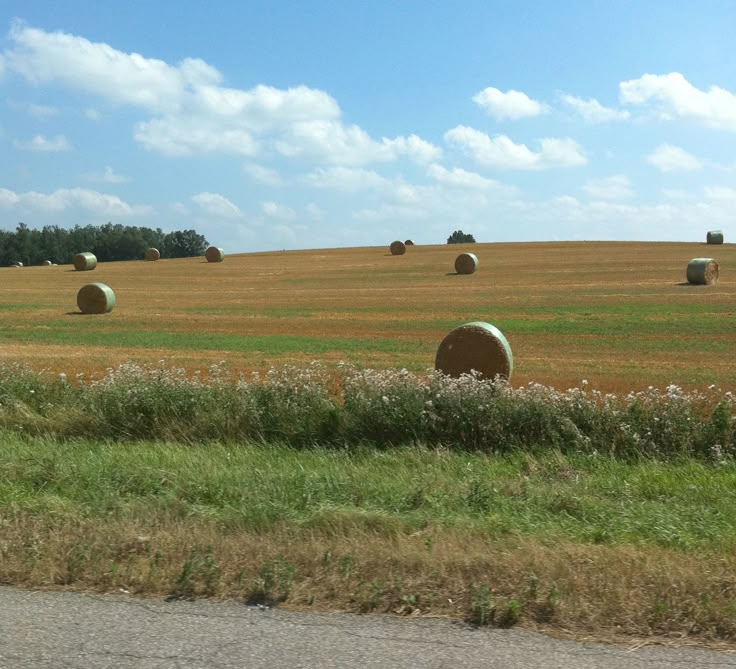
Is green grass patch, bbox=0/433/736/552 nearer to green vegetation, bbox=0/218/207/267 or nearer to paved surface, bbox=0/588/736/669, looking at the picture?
paved surface, bbox=0/588/736/669

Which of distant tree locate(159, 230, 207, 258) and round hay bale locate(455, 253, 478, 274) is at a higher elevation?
distant tree locate(159, 230, 207, 258)

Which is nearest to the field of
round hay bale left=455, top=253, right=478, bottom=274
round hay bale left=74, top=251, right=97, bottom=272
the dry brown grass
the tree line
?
the dry brown grass

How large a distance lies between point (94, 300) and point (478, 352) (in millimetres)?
23075

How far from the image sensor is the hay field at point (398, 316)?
1872 cm

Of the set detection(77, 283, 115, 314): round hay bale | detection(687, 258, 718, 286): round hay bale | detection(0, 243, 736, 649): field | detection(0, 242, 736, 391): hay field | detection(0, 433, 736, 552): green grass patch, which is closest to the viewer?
detection(0, 243, 736, 649): field

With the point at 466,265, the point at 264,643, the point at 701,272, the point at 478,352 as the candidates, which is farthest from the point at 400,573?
the point at 466,265

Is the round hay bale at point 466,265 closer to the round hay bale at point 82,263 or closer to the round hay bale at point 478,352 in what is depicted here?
the round hay bale at point 82,263

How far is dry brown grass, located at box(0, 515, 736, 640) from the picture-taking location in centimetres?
418

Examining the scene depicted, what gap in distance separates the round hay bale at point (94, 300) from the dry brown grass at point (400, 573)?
29911 mm

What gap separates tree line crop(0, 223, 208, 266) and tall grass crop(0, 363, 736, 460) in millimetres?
101072

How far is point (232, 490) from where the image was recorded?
6.39 metres

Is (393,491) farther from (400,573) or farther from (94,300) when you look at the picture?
(94,300)

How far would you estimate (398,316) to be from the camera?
30438mm

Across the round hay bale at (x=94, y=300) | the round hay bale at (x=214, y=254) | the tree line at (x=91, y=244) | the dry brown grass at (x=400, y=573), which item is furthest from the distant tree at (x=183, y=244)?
the dry brown grass at (x=400, y=573)
